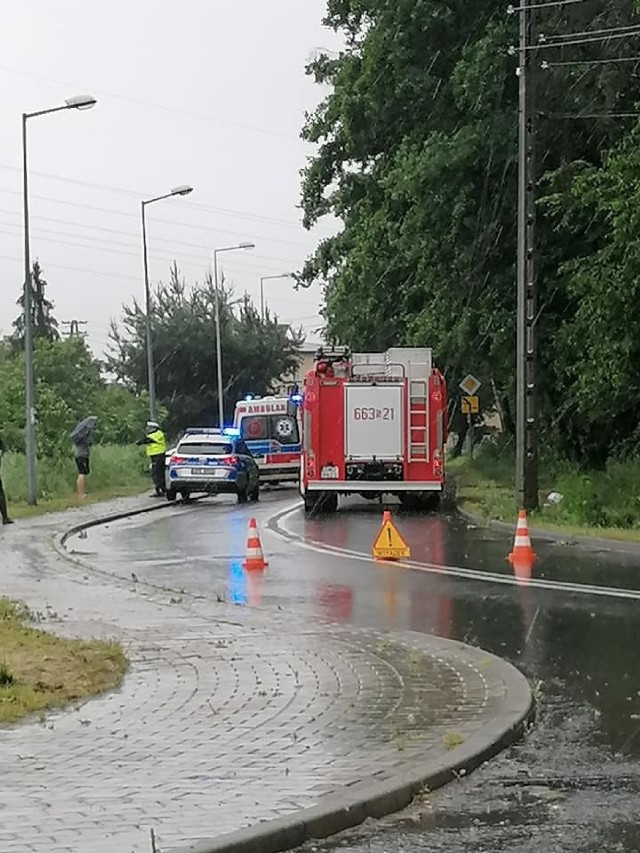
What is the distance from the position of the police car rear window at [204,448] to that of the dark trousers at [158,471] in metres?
1.05

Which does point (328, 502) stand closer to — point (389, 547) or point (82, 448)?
point (82, 448)

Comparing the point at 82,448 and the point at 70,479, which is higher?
the point at 82,448

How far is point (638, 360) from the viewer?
2586 cm

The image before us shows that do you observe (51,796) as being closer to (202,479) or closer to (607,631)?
(607,631)

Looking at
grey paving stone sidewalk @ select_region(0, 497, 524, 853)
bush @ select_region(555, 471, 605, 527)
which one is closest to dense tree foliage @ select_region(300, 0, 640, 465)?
bush @ select_region(555, 471, 605, 527)

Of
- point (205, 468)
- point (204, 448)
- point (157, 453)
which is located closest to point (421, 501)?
point (205, 468)

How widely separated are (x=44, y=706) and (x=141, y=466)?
33743 millimetres

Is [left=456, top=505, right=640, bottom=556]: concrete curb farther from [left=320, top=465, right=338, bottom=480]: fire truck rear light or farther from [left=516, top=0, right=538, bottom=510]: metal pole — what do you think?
[left=320, top=465, right=338, bottom=480]: fire truck rear light

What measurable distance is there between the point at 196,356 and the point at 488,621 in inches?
2269

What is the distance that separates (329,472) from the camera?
2858 centimetres

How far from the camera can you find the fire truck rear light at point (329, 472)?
93.7 ft

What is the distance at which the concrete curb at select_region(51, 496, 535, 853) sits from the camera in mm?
6035

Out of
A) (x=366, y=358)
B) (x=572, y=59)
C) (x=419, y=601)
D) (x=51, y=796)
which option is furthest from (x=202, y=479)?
(x=51, y=796)

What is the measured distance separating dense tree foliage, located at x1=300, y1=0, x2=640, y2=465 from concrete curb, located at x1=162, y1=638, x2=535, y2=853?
54.6ft
